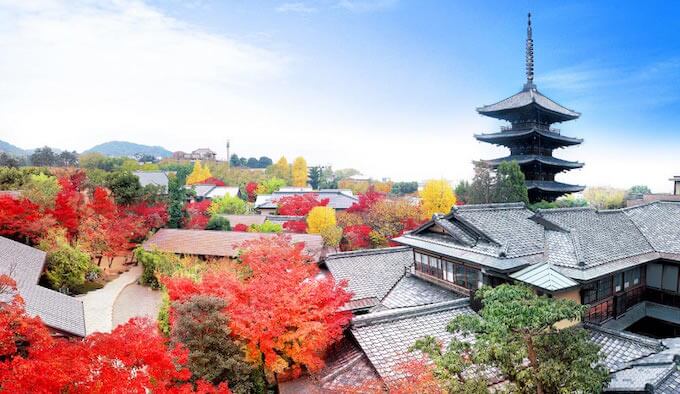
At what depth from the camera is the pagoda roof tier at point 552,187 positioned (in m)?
34.4

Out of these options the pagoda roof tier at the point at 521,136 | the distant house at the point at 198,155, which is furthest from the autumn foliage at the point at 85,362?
the distant house at the point at 198,155

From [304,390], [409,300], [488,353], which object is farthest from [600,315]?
[304,390]

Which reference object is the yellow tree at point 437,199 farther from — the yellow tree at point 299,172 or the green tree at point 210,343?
the yellow tree at point 299,172

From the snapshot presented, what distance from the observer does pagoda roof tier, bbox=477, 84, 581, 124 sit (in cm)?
3331

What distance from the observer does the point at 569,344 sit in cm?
945

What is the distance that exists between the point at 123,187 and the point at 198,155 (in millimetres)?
125644

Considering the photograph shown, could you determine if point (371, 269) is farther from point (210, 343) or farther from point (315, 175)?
point (315, 175)

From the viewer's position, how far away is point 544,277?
14.8m

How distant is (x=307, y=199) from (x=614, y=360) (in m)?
44.2

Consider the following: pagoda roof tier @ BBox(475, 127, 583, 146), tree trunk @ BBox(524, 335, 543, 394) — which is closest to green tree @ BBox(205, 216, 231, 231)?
pagoda roof tier @ BBox(475, 127, 583, 146)

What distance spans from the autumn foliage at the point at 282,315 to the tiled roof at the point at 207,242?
1636 centimetres

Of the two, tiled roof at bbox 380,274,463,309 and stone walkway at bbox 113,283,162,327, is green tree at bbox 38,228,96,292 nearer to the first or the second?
stone walkway at bbox 113,283,162,327

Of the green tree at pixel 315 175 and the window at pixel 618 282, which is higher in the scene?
the green tree at pixel 315 175

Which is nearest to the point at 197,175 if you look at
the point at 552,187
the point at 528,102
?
the point at 528,102
